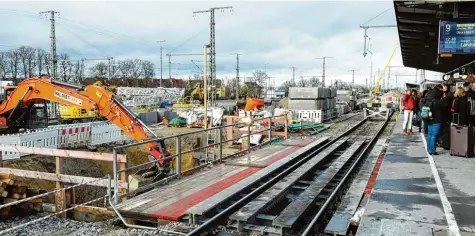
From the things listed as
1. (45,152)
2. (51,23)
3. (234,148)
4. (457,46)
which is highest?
(51,23)

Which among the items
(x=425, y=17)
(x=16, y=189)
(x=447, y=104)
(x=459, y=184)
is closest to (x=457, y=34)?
(x=425, y=17)

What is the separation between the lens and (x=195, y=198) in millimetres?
7379

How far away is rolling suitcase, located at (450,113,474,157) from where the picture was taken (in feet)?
33.6

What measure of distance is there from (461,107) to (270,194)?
19.4 ft

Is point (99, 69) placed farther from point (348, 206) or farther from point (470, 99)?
point (348, 206)

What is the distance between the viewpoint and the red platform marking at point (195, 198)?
6453 mm

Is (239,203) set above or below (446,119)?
below

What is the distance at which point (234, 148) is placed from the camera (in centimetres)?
1948

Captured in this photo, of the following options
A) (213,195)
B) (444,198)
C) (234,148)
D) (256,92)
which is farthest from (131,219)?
(256,92)

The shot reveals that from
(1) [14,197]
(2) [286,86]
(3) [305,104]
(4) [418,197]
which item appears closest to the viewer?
(4) [418,197]

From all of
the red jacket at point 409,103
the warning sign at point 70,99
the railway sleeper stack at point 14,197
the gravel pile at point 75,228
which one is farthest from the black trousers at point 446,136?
the warning sign at point 70,99

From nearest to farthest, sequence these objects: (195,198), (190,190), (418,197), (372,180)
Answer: (418,197) < (195,198) < (190,190) < (372,180)

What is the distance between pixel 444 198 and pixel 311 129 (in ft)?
53.3

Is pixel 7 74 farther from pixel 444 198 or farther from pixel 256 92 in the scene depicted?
pixel 444 198
